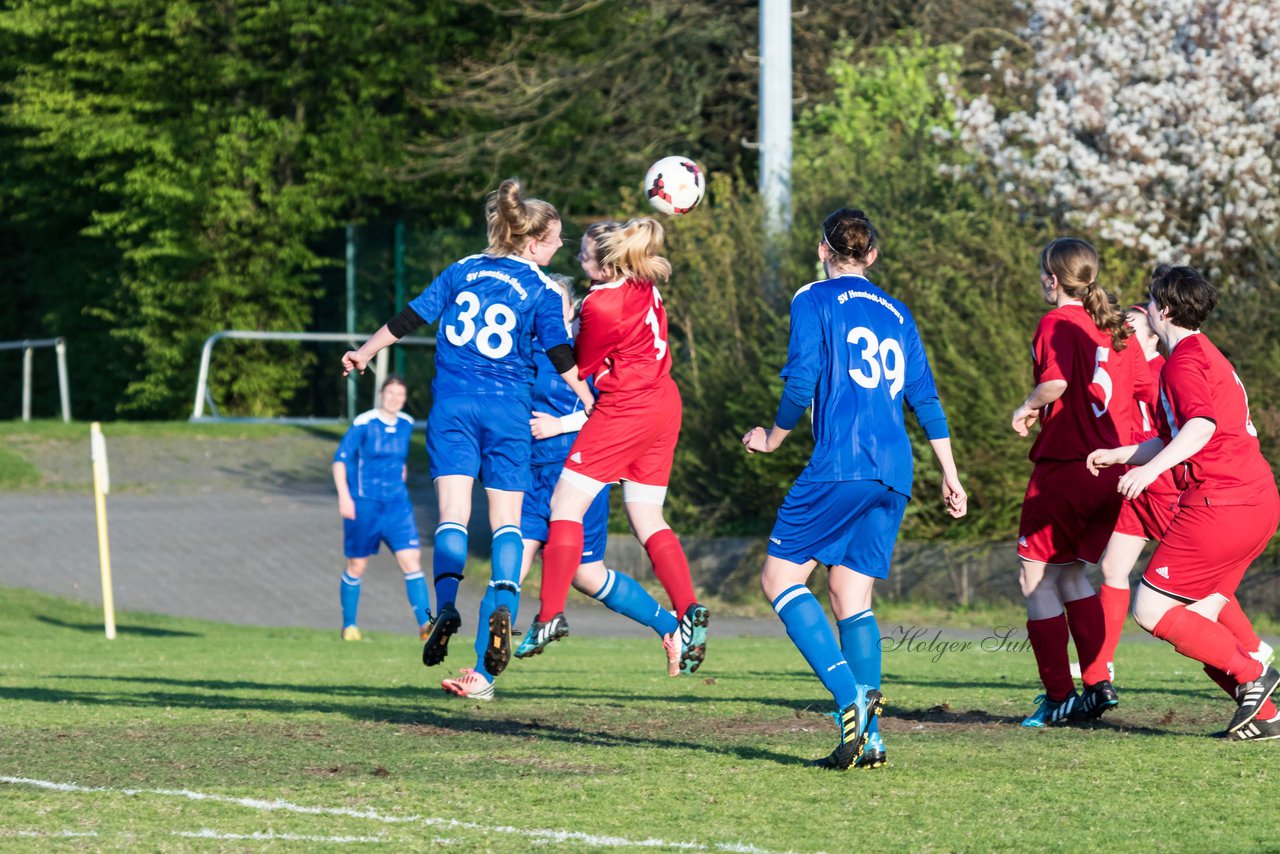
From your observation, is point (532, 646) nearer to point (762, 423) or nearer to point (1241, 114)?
point (762, 423)

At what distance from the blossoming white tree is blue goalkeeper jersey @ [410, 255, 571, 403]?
10293mm

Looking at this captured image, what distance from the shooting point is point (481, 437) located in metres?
8.11

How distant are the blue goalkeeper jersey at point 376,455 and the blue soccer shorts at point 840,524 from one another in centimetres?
809

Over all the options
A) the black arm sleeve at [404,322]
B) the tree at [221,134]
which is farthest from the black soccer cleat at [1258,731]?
the tree at [221,134]

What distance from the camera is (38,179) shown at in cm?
3133

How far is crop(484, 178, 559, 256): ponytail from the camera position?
8062 millimetres

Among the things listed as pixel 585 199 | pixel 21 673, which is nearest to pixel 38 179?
pixel 585 199

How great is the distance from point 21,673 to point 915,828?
688cm

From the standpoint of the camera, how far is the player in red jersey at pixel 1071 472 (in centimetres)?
759

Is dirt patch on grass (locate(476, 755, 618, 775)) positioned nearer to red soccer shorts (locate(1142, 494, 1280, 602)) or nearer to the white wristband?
the white wristband

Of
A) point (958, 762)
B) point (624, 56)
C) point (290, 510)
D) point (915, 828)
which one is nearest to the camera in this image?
point (915, 828)

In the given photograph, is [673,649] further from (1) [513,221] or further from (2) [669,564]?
(1) [513,221]

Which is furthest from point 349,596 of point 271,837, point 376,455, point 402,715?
point 271,837

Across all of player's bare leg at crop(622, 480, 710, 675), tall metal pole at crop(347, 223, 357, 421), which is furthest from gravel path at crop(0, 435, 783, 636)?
player's bare leg at crop(622, 480, 710, 675)
